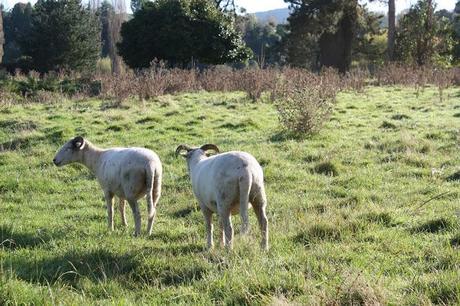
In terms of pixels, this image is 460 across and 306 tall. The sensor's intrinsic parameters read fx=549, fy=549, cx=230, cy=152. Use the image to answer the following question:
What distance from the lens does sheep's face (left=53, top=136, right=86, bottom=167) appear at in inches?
355

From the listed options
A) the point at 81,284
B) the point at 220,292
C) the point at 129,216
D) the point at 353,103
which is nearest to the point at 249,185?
the point at 220,292

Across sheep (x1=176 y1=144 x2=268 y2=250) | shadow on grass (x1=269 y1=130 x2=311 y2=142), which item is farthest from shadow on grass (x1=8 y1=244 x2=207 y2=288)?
shadow on grass (x1=269 y1=130 x2=311 y2=142)

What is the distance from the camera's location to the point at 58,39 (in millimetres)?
39969

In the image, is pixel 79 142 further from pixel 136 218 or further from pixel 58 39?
pixel 58 39

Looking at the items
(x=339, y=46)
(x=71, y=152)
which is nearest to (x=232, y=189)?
(x=71, y=152)

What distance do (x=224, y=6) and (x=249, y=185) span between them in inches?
1499

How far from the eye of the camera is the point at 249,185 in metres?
6.13

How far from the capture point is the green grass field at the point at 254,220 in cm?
478

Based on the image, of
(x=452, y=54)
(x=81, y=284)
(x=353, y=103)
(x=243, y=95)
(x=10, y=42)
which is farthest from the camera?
(x=10, y=42)

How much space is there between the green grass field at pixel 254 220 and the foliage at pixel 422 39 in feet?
84.7

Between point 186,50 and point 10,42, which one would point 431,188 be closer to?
point 186,50

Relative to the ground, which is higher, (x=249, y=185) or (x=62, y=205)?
(x=249, y=185)

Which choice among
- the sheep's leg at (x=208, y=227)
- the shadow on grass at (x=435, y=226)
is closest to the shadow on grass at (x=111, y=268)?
the sheep's leg at (x=208, y=227)

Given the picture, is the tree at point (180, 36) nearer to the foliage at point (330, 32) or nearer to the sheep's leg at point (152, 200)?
the foliage at point (330, 32)
